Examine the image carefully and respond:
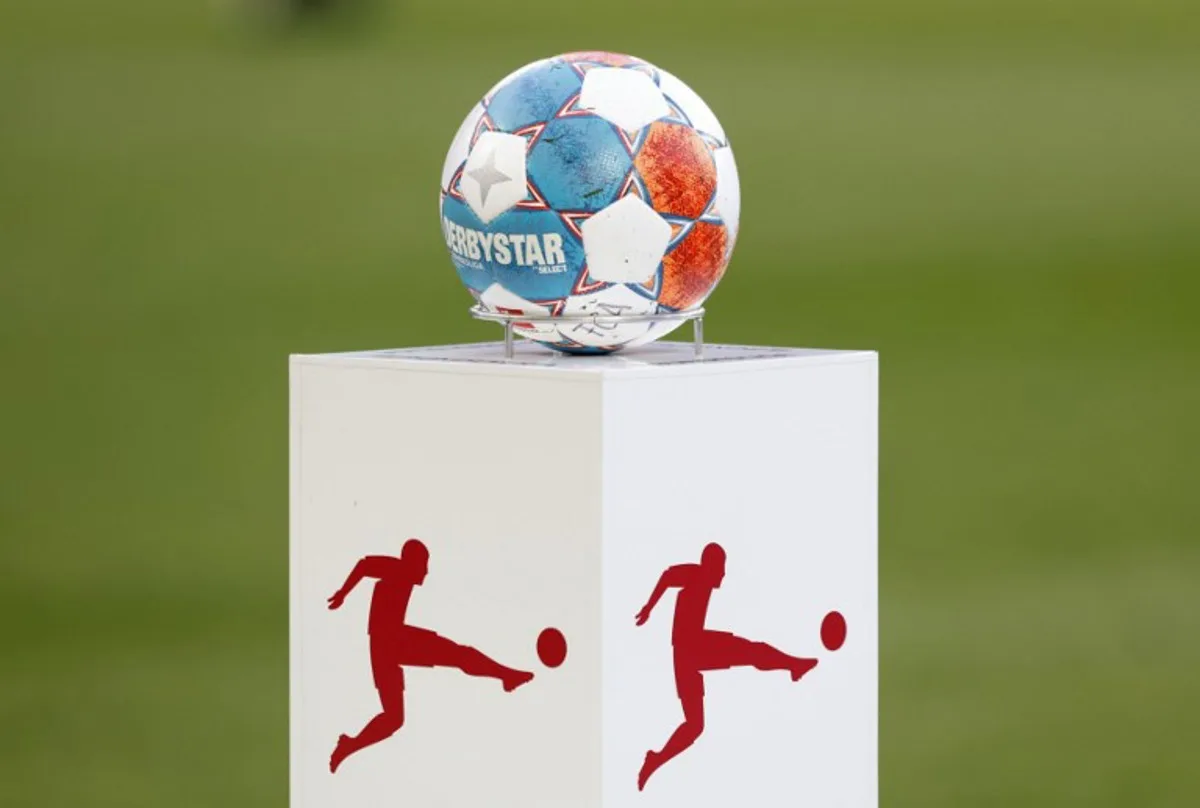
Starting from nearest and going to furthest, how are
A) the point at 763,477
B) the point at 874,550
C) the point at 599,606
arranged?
the point at 599,606 → the point at 763,477 → the point at 874,550

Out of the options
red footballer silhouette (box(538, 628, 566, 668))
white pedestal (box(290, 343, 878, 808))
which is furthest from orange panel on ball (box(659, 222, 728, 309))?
red footballer silhouette (box(538, 628, 566, 668))

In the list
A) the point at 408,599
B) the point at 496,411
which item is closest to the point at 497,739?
the point at 408,599

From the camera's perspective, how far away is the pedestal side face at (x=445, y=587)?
7.54 feet

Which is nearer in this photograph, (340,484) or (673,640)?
(673,640)

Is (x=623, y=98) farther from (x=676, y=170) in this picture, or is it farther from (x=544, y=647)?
(x=544, y=647)

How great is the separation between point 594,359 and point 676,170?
29 cm

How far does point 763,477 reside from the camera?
246 centimetres

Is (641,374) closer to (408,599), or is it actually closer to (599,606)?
(599,606)

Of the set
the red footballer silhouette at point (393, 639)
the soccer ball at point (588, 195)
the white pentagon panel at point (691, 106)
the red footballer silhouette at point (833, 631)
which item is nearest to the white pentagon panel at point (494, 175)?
the soccer ball at point (588, 195)

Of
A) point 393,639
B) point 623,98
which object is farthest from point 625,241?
point 393,639

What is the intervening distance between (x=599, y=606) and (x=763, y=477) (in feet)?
1.05

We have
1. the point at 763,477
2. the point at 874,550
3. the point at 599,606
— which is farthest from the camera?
the point at 874,550

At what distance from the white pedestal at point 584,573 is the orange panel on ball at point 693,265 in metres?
0.11

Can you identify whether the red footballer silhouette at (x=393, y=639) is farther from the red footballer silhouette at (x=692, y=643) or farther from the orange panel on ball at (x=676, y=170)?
the orange panel on ball at (x=676, y=170)
